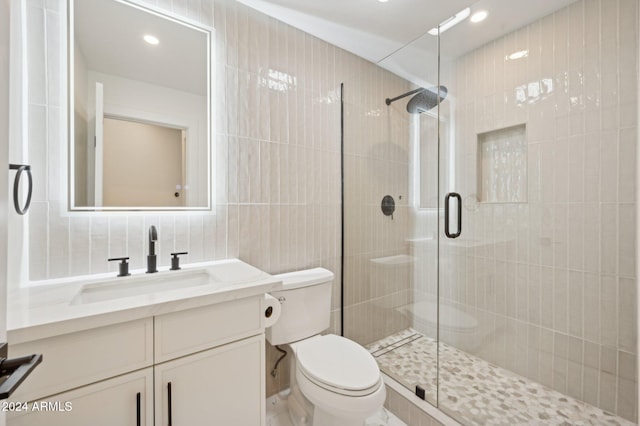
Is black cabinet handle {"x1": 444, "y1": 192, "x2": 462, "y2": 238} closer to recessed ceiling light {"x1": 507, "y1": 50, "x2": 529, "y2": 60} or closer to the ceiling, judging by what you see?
the ceiling

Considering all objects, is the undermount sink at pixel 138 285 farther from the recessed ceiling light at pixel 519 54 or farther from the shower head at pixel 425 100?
the recessed ceiling light at pixel 519 54

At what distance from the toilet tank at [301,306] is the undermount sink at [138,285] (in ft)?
1.39

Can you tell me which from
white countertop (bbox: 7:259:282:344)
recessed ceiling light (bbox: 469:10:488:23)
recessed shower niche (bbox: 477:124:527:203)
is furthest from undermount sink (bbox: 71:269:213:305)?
recessed ceiling light (bbox: 469:10:488:23)

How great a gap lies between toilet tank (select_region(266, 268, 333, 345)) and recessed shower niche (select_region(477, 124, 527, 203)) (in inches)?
50.9

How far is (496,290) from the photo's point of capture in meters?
1.85

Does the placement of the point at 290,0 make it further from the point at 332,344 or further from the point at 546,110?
the point at 332,344

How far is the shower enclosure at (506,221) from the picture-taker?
140 cm

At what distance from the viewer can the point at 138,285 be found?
3.78 feet

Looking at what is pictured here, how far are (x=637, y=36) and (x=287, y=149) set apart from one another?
1867 millimetres

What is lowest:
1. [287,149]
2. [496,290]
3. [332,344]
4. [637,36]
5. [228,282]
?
[332,344]

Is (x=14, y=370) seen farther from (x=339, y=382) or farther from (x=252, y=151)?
(x=252, y=151)

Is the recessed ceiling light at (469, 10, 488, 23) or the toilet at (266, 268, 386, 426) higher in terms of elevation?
the recessed ceiling light at (469, 10, 488, 23)

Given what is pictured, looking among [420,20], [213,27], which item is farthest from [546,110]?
[213,27]

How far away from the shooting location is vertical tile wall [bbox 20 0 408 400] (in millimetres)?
1092
